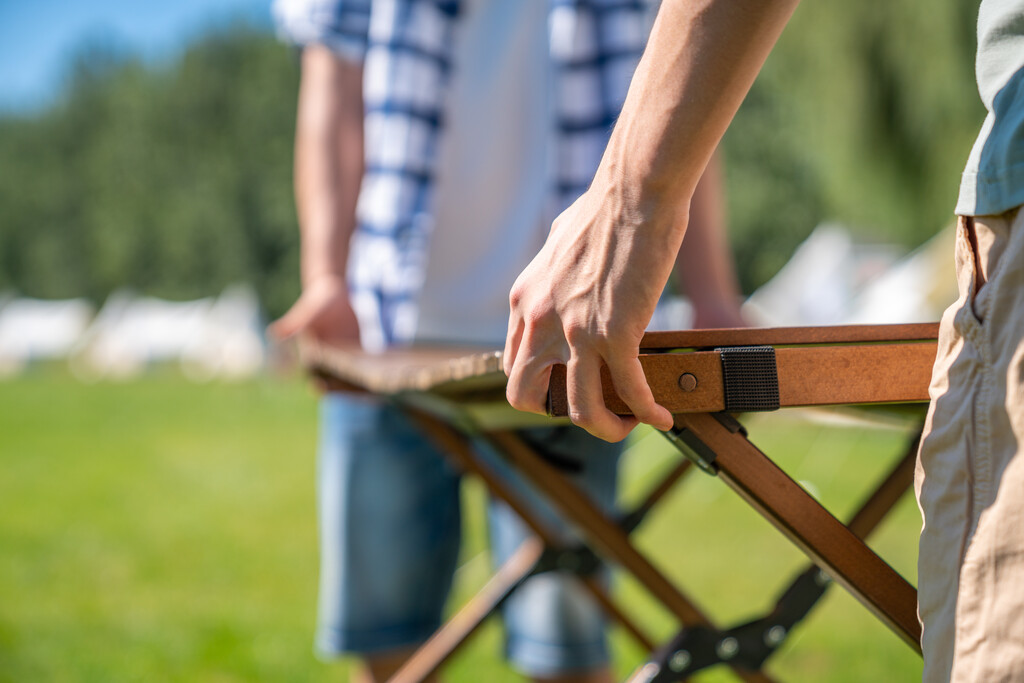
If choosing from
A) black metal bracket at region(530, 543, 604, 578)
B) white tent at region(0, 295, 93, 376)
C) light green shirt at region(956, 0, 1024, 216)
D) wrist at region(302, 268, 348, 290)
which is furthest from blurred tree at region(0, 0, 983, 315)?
light green shirt at region(956, 0, 1024, 216)

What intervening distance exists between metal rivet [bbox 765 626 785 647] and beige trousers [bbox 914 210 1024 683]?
43 cm

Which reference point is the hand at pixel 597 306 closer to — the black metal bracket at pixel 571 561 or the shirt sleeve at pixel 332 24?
the black metal bracket at pixel 571 561

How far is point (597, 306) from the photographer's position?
0.54 meters

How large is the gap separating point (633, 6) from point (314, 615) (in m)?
2.13

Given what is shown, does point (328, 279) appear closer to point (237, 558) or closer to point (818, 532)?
point (818, 532)

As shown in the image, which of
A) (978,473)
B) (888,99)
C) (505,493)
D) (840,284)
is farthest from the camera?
(840,284)

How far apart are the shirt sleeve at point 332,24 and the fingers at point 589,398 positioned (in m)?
1.00

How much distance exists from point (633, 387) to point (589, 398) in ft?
0.09

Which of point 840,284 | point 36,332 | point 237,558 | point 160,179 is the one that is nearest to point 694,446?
point 237,558

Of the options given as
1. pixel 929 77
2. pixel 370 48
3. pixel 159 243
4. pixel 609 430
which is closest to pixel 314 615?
pixel 370 48

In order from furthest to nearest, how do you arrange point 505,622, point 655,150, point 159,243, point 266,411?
point 159,243 → point 266,411 → point 505,622 → point 655,150

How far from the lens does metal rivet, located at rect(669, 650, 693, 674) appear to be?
3.13ft

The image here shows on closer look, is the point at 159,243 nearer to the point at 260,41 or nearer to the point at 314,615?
the point at 260,41

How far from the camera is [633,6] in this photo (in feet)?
4.27
